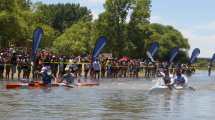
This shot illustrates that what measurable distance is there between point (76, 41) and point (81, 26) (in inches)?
169

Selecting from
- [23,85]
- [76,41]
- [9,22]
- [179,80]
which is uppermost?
[76,41]

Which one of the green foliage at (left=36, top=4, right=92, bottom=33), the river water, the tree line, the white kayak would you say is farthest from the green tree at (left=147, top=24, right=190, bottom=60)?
the river water

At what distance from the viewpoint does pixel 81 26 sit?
108562 mm

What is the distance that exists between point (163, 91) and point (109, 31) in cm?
5657

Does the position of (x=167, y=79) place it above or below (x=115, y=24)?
below

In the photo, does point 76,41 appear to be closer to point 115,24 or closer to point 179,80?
point 115,24

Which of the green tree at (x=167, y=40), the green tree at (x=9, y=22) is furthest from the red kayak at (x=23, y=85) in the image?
the green tree at (x=167, y=40)

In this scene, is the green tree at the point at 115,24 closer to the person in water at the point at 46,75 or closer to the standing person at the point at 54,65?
the standing person at the point at 54,65

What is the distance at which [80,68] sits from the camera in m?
48.1

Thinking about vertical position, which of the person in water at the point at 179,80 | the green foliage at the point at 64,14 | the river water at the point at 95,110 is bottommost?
the river water at the point at 95,110

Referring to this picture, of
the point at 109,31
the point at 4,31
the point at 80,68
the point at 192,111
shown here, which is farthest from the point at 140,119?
the point at 109,31

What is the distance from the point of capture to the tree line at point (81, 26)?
54.0 metres

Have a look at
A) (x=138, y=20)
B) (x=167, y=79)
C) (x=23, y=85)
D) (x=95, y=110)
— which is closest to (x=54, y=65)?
(x=167, y=79)

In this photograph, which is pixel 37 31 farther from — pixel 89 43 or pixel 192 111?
pixel 89 43
